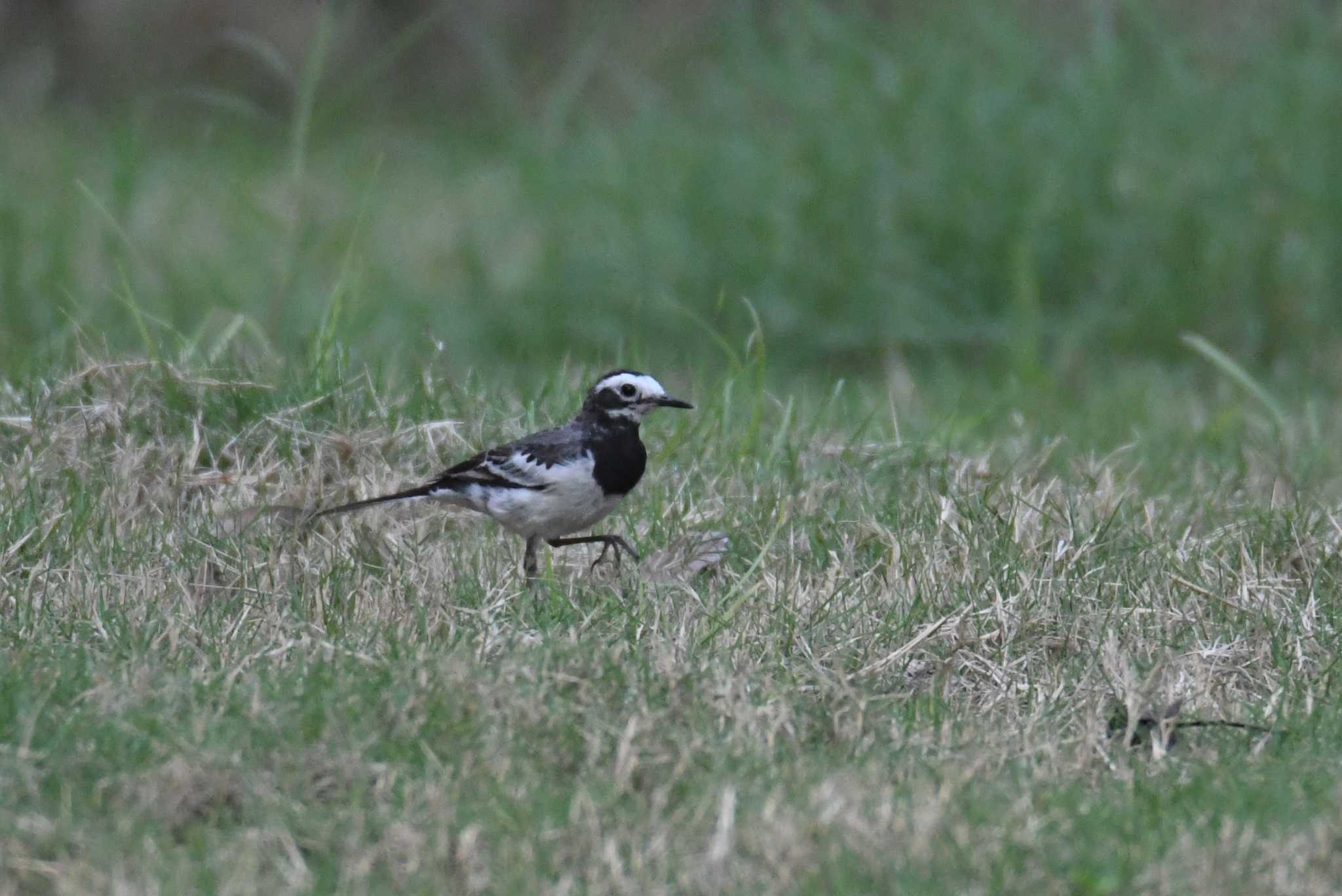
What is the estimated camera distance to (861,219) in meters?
9.66

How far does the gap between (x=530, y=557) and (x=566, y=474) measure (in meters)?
0.30

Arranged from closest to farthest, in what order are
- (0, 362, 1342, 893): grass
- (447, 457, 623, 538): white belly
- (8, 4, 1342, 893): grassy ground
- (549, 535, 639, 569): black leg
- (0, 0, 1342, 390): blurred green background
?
(0, 362, 1342, 893): grass, (8, 4, 1342, 893): grassy ground, (447, 457, 623, 538): white belly, (549, 535, 639, 569): black leg, (0, 0, 1342, 390): blurred green background

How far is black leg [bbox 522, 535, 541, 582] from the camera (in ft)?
16.0

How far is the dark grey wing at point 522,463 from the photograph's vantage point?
486 cm

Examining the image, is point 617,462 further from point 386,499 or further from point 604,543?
point 386,499

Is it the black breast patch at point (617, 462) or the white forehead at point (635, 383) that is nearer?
the black breast patch at point (617, 462)

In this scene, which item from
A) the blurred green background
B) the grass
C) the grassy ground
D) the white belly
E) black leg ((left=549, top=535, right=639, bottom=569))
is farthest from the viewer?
the blurred green background

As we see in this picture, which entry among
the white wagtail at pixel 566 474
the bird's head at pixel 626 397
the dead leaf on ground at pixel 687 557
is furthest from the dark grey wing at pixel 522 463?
the dead leaf on ground at pixel 687 557

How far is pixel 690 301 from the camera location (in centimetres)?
973

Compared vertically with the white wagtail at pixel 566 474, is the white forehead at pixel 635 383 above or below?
above

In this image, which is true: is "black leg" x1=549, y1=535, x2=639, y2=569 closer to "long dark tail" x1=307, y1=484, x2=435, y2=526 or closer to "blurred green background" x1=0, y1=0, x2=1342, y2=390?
"long dark tail" x1=307, y1=484, x2=435, y2=526

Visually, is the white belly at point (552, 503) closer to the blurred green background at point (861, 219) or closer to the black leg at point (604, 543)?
the black leg at point (604, 543)

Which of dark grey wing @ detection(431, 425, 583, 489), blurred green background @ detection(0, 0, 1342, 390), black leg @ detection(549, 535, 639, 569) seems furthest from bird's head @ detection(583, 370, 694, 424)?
blurred green background @ detection(0, 0, 1342, 390)

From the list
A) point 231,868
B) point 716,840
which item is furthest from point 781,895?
point 231,868
